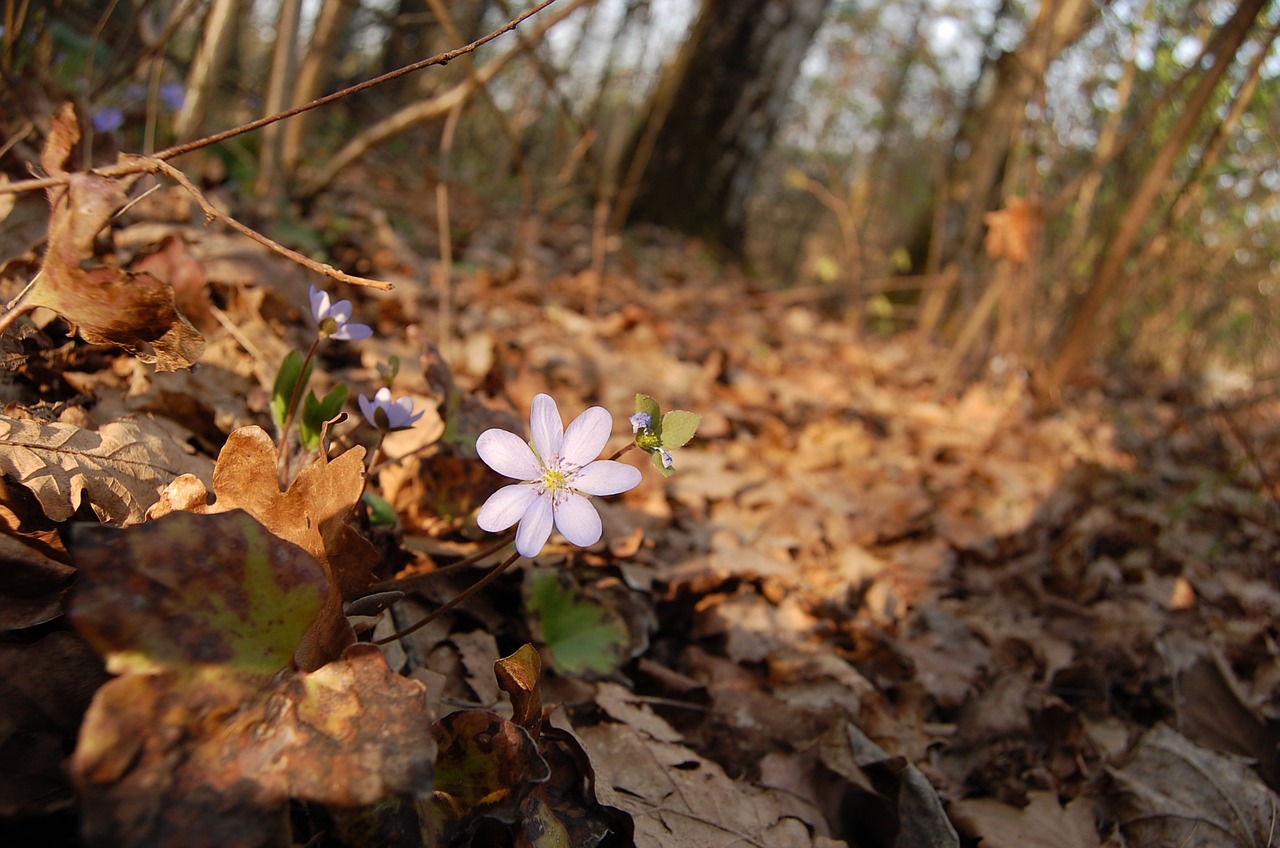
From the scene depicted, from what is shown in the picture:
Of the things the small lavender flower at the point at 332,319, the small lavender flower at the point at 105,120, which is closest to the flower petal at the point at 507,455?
the small lavender flower at the point at 332,319

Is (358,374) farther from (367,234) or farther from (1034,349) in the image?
(1034,349)

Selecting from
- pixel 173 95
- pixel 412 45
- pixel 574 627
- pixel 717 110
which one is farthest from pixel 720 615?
pixel 412 45

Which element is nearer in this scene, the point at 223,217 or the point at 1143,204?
the point at 223,217

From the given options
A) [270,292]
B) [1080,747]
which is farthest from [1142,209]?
[270,292]

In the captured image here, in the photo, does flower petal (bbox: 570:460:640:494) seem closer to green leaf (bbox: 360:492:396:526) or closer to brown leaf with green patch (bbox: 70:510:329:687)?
brown leaf with green patch (bbox: 70:510:329:687)

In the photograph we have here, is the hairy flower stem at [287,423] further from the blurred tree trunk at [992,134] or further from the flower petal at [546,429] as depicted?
the blurred tree trunk at [992,134]

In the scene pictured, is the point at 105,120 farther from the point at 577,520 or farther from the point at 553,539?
the point at 577,520

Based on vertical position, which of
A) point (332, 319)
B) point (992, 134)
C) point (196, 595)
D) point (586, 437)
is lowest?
point (196, 595)
